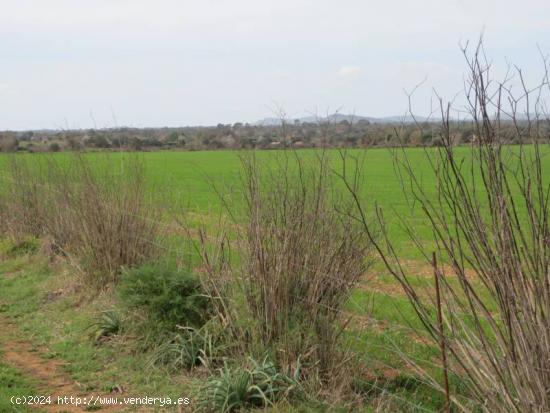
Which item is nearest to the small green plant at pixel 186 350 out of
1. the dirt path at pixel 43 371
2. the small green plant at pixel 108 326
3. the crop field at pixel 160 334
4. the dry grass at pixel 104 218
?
the crop field at pixel 160 334

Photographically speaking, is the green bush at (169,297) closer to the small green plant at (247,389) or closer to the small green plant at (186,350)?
the small green plant at (186,350)

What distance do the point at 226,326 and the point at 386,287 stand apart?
5.53 m

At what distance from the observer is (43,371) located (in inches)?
266

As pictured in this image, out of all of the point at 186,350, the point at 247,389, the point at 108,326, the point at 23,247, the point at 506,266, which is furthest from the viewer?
the point at 23,247

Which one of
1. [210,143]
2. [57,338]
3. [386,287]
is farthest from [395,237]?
[210,143]

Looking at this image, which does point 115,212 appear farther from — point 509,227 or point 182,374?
point 509,227

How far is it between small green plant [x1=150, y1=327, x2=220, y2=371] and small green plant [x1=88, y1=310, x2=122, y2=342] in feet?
3.47

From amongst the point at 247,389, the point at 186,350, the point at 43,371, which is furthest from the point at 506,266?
the point at 43,371

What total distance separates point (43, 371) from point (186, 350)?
61.1 inches

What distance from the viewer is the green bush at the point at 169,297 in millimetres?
6867

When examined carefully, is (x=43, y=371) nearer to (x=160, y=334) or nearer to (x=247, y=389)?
(x=160, y=334)

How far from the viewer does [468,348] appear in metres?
3.85

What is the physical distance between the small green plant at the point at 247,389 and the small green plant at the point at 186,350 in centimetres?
→ 83

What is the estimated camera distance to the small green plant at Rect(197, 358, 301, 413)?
211 inches
